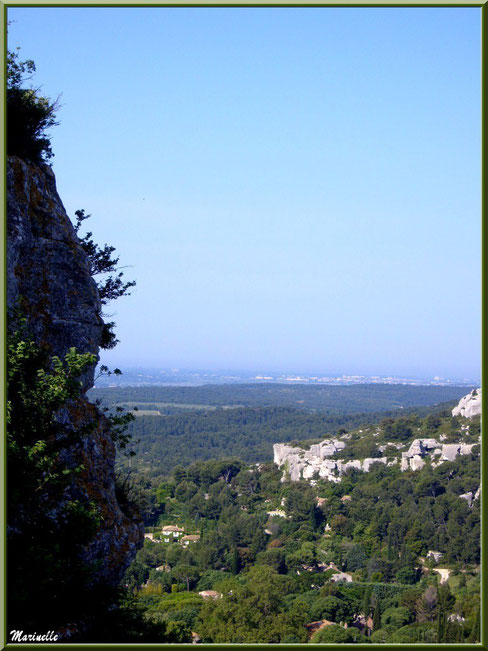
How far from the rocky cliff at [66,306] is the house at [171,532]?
43.3 m

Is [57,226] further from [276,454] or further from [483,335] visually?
[276,454]

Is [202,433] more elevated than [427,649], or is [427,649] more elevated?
[427,649]

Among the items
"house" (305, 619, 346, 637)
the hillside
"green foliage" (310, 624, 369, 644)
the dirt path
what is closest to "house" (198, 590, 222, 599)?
the hillside

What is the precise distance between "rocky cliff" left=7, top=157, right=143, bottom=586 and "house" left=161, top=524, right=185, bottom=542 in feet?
142

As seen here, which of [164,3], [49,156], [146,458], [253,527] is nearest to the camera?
[164,3]

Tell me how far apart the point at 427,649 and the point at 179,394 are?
177221mm

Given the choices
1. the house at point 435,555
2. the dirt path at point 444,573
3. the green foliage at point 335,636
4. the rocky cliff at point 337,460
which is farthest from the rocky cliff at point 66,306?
the rocky cliff at point 337,460

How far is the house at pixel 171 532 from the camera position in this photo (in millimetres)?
50781

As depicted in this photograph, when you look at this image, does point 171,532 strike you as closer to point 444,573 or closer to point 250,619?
point 444,573

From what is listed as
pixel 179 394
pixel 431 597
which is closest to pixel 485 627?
pixel 431 597

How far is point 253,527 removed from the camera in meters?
51.5

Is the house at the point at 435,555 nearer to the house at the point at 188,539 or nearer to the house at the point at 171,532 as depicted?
the house at the point at 188,539

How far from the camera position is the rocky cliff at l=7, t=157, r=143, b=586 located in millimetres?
8539

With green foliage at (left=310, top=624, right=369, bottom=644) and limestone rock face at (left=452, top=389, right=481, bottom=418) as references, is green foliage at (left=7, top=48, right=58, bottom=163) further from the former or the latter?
limestone rock face at (left=452, top=389, right=481, bottom=418)
